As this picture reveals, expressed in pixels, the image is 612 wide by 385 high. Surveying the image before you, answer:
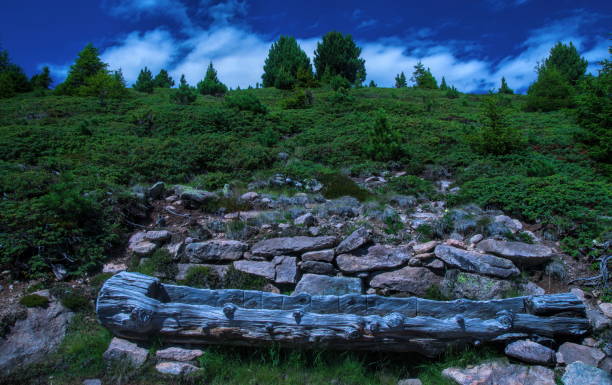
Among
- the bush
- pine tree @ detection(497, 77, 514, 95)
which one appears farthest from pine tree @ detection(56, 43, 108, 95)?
pine tree @ detection(497, 77, 514, 95)

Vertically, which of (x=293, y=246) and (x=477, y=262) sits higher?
(x=293, y=246)

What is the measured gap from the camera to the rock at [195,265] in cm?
595

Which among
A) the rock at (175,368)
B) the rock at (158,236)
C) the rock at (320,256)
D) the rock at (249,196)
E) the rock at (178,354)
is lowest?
the rock at (175,368)

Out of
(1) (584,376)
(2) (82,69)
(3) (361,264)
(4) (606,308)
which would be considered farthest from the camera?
(2) (82,69)

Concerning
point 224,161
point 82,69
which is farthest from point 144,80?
point 224,161

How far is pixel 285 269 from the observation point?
5922 millimetres

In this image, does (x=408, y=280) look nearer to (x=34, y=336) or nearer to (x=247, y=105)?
(x=34, y=336)

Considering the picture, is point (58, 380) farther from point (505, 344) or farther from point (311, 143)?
point (311, 143)

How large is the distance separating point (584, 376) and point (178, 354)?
4886 millimetres

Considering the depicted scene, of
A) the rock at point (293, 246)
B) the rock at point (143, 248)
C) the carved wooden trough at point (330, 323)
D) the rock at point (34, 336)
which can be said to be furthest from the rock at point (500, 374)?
the rock at point (143, 248)

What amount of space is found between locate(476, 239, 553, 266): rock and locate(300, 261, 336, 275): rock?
9.17 feet

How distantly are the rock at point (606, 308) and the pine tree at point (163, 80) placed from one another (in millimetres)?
43801

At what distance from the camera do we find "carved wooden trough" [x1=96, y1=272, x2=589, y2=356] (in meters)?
4.28

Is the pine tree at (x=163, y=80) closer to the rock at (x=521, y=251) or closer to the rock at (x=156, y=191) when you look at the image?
the rock at (x=156, y=191)
